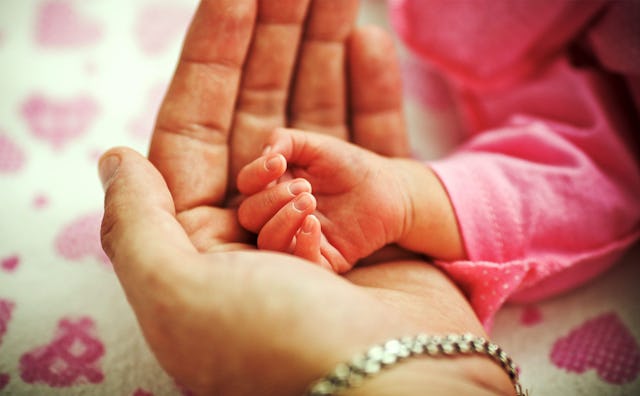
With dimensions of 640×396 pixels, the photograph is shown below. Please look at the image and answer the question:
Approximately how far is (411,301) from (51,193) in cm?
61

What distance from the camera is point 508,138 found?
2.65 feet

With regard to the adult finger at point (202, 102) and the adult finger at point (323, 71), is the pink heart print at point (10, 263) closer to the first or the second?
the adult finger at point (202, 102)

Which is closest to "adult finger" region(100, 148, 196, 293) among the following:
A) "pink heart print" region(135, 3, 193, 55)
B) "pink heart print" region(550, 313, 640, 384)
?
"pink heart print" region(135, 3, 193, 55)

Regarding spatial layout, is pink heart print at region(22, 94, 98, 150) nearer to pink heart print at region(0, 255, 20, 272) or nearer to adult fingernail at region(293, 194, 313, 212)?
pink heart print at region(0, 255, 20, 272)

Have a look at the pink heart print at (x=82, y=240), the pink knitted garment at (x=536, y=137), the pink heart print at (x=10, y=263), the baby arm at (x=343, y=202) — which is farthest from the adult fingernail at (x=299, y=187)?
the pink heart print at (x=10, y=263)

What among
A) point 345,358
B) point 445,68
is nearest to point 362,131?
point 445,68

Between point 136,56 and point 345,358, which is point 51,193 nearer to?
point 136,56

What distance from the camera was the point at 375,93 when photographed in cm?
82

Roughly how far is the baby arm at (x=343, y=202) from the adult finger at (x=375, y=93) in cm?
12

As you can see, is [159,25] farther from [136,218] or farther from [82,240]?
[136,218]

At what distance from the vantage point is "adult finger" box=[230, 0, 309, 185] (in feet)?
2.39

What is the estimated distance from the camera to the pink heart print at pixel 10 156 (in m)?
0.83

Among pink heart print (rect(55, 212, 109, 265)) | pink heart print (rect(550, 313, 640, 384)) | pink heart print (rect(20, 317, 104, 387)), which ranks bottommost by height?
pink heart print (rect(550, 313, 640, 384))

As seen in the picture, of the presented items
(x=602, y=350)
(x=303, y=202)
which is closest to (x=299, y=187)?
(x=303, y=202)
